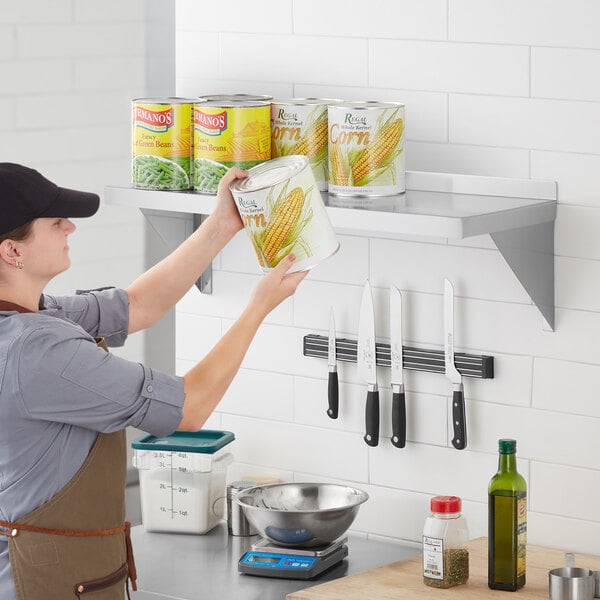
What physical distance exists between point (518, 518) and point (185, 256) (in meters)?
0.73

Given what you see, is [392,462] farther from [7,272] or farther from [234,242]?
[7,272]

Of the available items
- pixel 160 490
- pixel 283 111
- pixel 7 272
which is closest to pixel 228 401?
pixel 160 490

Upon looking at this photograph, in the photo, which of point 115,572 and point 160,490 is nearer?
point 115,572

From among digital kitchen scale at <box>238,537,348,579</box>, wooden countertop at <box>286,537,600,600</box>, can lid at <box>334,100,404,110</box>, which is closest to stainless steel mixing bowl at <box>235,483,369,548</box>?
digital kitchen scale at <box>238,537,348,579</box>

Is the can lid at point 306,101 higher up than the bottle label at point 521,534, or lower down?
higher up

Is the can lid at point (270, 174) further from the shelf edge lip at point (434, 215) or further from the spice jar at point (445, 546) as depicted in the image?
the spice jar at point (445, 546)

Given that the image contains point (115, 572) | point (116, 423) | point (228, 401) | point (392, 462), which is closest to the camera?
point (116, 423)

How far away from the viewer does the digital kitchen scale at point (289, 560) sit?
7.50 ft

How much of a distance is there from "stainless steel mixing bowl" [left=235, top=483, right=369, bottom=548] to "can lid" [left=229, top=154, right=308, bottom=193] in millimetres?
632

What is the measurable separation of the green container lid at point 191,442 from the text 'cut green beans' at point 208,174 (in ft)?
1.80

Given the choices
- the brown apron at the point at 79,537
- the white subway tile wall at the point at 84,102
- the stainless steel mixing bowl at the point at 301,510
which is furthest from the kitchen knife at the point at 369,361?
the white subway tile wall at the point at 84,102

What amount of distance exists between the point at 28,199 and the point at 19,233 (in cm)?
5

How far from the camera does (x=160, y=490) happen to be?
2.58 metres

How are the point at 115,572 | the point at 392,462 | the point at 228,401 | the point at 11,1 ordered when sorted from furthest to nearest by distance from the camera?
the point at 11,1 → the point at 228,401 → the point at 392,462 → the point at 115,572
